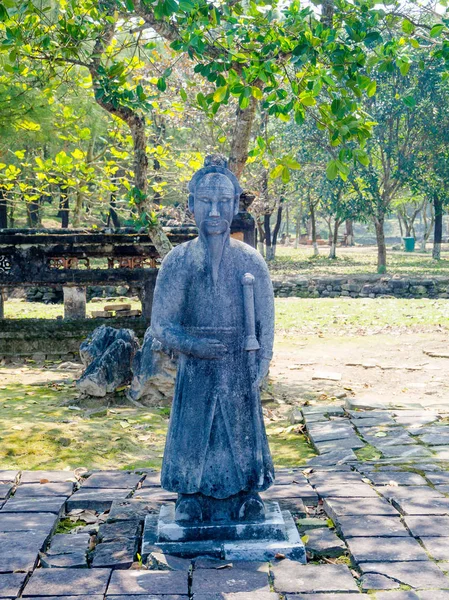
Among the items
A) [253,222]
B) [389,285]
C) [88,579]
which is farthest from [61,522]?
[389,285]

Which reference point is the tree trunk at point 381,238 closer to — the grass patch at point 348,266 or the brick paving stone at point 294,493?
the grass patch at point 348,266

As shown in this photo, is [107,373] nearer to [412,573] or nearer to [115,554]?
[115,554]

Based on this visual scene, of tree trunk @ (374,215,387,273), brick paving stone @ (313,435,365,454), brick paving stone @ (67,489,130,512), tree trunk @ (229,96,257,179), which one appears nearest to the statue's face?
brick paving stone @ (67,489,130,512)

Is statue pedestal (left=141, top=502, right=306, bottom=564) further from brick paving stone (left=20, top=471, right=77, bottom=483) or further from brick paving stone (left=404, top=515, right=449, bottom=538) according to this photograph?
brick paving stone (left=20, top=471, right=77, bottom=483)

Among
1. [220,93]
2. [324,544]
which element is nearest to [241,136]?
[220,93]

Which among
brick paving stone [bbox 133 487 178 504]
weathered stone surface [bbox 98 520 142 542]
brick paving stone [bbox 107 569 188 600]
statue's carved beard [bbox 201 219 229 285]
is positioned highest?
statue's carved beard [bbox 201 219 229 285]

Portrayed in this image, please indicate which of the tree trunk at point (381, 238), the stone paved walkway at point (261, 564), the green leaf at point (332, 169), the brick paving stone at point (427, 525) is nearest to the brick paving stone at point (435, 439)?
the stone paved walkway at point (261, 564)

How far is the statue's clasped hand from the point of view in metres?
3.99

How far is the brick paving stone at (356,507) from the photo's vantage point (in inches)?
175

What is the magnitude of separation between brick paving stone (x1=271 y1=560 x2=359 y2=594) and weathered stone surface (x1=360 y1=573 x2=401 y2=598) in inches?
1.9

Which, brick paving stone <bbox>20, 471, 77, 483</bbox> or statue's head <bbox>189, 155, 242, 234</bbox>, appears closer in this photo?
statue's head <bbox>189, 155, 242, 234</bbox>

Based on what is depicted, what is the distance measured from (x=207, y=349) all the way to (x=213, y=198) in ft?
2.75

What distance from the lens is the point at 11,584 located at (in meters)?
3.55

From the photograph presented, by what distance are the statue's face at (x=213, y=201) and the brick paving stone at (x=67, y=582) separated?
1.91 metres
